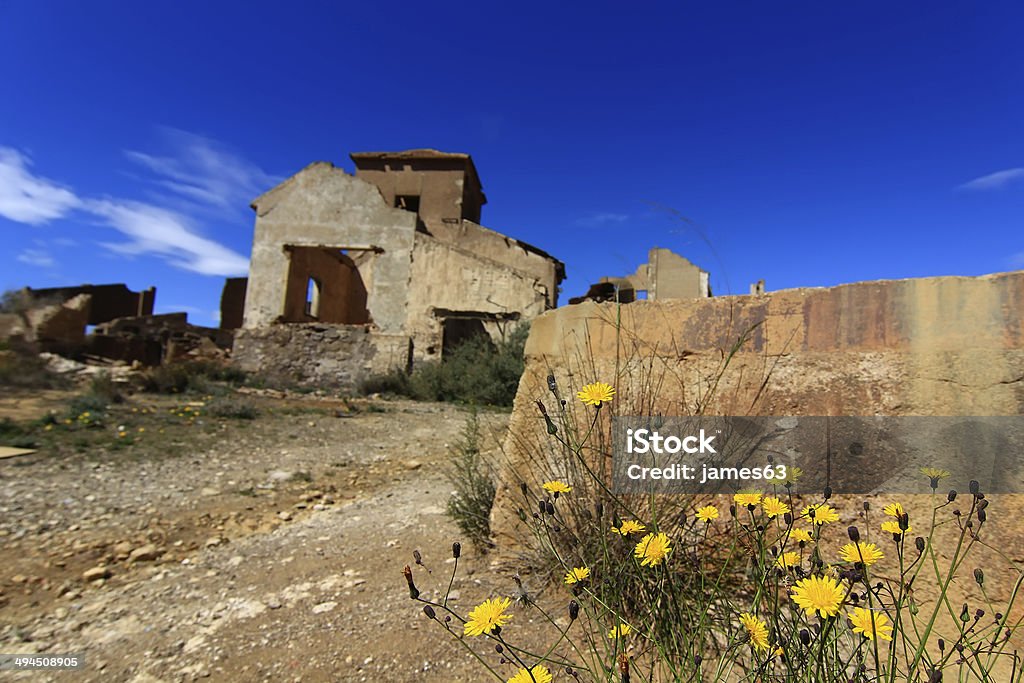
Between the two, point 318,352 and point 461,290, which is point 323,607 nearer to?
point 461,290

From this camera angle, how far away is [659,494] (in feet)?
6.70

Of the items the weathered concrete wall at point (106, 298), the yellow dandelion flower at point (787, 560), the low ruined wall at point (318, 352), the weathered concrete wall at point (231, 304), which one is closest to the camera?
the yellow dandelion flower at point (787, 560)

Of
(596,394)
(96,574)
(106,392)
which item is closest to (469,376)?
(106,392)

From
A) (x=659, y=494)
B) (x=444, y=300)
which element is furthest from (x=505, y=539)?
(x=444, y=300)

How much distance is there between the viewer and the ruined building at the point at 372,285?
43.8ft

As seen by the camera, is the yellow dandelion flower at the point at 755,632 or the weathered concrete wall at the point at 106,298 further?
the weathered concrete wall at the point at 106,298

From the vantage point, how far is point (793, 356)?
214cm

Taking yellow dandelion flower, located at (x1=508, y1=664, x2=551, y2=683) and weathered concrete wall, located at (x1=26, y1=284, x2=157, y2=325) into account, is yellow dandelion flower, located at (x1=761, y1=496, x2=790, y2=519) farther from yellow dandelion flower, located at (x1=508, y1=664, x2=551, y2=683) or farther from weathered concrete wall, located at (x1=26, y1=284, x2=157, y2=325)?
weathered concrete wall, located at (x1=26, y1=284, x2=157, y2=325)

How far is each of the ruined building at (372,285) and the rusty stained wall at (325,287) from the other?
82 mm

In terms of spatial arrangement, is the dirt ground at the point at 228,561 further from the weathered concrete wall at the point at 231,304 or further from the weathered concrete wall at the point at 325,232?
the weathered concrete wall at the point at 231,304

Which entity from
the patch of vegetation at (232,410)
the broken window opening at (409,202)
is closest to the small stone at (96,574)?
the patch of vegetation at (232,410)

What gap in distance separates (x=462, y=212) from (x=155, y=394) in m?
10.7

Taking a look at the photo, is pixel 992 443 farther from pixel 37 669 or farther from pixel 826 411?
pixel 37 669

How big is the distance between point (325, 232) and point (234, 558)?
12154 mm
